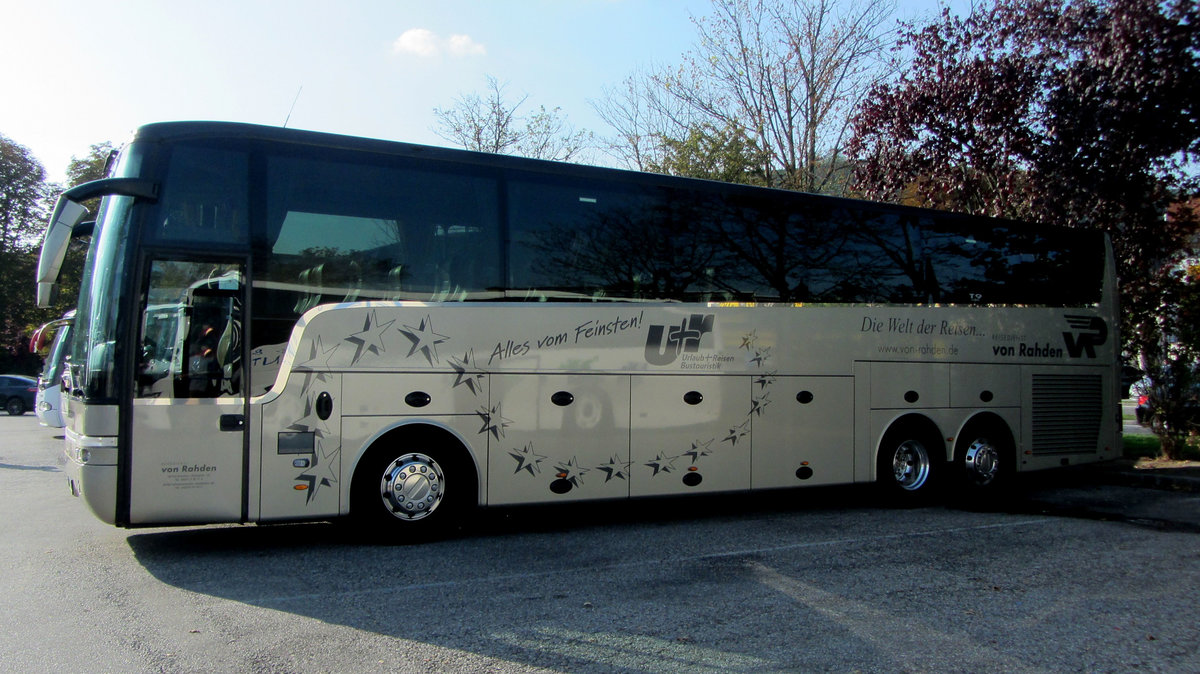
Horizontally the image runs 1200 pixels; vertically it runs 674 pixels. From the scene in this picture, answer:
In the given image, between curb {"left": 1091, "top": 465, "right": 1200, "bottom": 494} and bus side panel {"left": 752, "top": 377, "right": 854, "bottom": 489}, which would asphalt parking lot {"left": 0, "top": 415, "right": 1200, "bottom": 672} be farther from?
curb {"left": 1091, "top": 465, "right": 1200, "bottom": 494}

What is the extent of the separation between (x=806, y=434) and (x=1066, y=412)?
462 centimetres

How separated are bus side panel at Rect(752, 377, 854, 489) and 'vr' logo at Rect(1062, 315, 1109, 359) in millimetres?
4026

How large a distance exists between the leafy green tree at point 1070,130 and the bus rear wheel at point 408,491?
1078 cm

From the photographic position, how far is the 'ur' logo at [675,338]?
9281 millimetres

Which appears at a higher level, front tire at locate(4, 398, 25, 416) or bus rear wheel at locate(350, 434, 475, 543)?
bus rear wheel at locate(350, 434, 475, 543)

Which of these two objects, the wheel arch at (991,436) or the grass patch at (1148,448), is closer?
the wheel arch at (991,436)

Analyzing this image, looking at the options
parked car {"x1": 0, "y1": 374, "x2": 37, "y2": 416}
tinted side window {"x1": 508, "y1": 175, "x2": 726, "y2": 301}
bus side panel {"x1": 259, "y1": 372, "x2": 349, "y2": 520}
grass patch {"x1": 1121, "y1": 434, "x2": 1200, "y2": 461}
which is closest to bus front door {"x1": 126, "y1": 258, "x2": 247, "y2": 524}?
bus side panel {"x1": 259, "y1": 372, "x2": 349, "y2": 520}

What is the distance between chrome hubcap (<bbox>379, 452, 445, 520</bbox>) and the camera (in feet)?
26.3

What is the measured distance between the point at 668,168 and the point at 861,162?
28.9 feet

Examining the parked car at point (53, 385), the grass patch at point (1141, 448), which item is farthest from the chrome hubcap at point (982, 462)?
the parked car at point (53, 385)

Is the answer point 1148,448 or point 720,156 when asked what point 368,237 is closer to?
point 1148,448

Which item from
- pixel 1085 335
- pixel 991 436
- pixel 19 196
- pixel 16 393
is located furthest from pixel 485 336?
pixel 19 196

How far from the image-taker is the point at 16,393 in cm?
3519

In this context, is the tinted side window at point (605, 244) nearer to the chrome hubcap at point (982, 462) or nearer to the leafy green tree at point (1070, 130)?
the chrome hubcap at point (982, 462)
